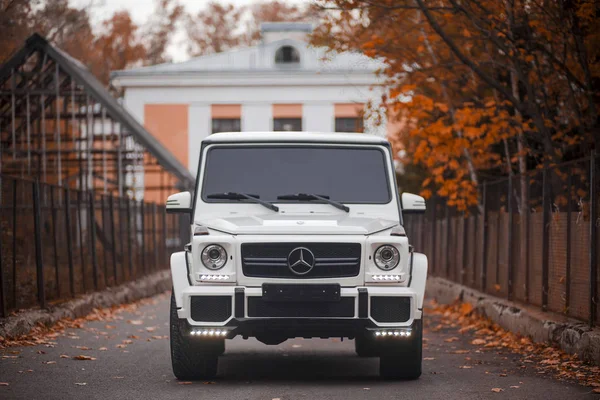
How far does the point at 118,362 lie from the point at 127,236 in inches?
484

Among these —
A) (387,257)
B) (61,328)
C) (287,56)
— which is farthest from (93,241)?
(287,56)

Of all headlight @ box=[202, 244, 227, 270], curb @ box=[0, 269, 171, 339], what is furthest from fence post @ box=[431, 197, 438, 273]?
headlight @ box=[202, 244, 227, 270]

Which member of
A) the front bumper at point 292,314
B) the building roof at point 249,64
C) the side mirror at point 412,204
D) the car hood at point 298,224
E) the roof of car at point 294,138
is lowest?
the front bumper at point 292,314

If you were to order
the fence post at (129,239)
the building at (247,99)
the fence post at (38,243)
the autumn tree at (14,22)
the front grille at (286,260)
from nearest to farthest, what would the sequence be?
the front grille at (286,260) < the fence post at (38,243) < the autumn tree at (14,22) < the fence post at (129,239) < the building at (247,99)

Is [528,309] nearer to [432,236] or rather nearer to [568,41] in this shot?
[568,41]

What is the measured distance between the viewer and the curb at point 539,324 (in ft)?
37.0

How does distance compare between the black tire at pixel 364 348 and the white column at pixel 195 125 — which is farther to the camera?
the white column at pixel 195 125

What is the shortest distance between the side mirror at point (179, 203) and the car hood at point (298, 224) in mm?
327

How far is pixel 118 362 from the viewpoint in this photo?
11766 mm

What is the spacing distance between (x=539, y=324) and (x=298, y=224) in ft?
14.2

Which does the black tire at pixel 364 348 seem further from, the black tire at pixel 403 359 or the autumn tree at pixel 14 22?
the autumn tree at pixel 14 22

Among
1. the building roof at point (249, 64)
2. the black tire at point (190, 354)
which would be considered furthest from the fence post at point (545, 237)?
the building roof at point (249, 64)

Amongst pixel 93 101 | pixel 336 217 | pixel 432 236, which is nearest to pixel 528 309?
pixel 336 217

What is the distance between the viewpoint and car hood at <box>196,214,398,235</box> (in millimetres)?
10016
